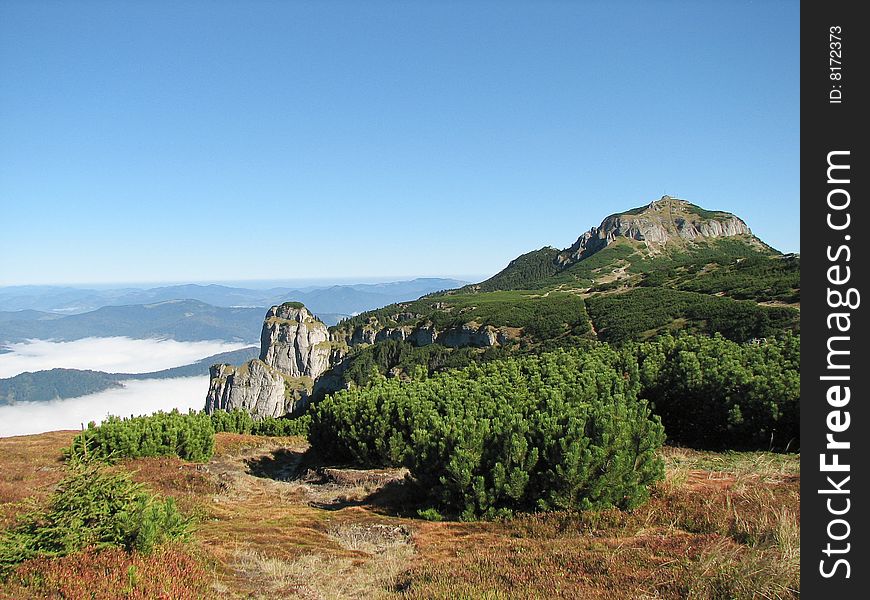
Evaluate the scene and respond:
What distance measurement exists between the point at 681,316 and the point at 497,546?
93.2m

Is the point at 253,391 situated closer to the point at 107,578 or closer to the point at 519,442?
the point at 519,442

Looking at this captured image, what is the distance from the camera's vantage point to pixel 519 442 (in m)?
11.4

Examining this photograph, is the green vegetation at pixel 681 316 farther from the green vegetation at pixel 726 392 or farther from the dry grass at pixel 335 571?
the dry grass at pixel 335 571

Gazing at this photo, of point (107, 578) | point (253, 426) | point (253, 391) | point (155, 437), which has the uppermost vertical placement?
point (107, 578)

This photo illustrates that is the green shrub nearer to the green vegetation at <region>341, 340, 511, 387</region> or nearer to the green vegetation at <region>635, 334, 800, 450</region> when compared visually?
the green vegetation at <region>635, 334, 800, 450</region>

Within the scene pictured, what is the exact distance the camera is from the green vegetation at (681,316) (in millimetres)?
68250

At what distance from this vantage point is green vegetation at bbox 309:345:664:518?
428 inches

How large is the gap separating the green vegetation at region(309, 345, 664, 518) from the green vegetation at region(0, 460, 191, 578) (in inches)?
247

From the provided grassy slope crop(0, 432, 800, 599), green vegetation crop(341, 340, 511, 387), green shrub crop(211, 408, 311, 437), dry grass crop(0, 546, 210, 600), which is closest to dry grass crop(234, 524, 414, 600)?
grassy slope crop(0, 432, 800, 599)

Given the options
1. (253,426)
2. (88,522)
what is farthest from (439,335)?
(88,522)

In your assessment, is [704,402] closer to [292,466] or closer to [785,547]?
[785,547]
